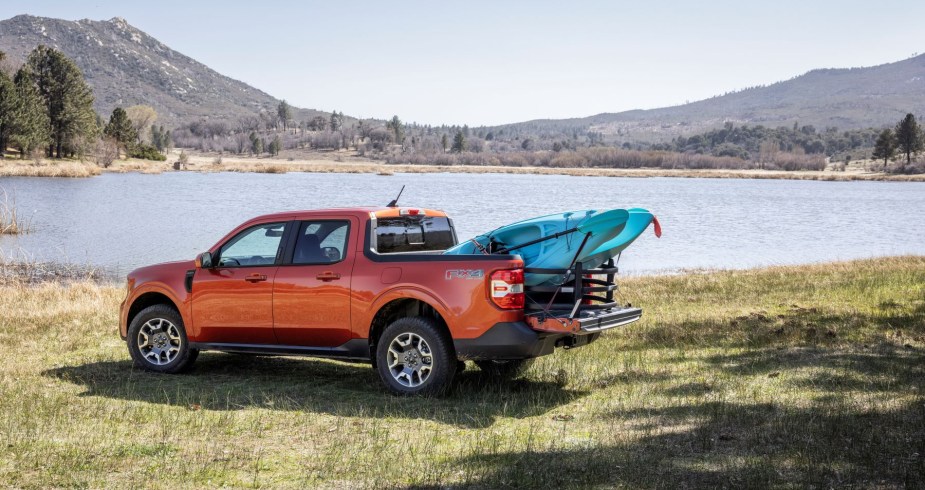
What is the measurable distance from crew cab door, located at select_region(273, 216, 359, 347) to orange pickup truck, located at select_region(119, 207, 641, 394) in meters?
0.01

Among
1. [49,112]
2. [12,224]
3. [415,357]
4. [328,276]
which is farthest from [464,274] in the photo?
[49,112]

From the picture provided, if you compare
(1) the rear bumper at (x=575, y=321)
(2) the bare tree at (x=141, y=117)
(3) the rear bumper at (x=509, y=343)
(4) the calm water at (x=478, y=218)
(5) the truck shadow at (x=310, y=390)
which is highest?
(2) the bare tree at (x=141, y=117)

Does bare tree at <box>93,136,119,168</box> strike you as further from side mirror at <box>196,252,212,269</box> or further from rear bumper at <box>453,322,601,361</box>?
rear bumper at <box>453,322,601,361</box>

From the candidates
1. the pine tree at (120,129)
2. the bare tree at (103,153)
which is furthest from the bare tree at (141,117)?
the bare tree at (103,153)

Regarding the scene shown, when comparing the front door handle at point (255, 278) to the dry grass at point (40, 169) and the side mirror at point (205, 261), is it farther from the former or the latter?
the dry grass at point (40, 169)

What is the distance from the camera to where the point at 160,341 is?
1018 centimetres

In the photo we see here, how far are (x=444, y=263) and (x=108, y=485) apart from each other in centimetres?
369

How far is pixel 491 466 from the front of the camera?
617 cm

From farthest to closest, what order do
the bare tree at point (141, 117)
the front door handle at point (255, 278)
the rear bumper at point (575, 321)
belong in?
the bare tree at point (141, 117) < the front door handle at point (255, 278) < the rear bumper at point (575, 321)

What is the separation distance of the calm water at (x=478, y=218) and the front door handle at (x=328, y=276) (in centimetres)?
2065

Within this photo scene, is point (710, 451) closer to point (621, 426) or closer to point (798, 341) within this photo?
point (621, 426)

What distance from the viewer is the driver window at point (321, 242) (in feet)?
29.8

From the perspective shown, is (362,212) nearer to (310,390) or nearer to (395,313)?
(395,313)

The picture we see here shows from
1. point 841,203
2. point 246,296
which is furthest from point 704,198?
point 246,296
